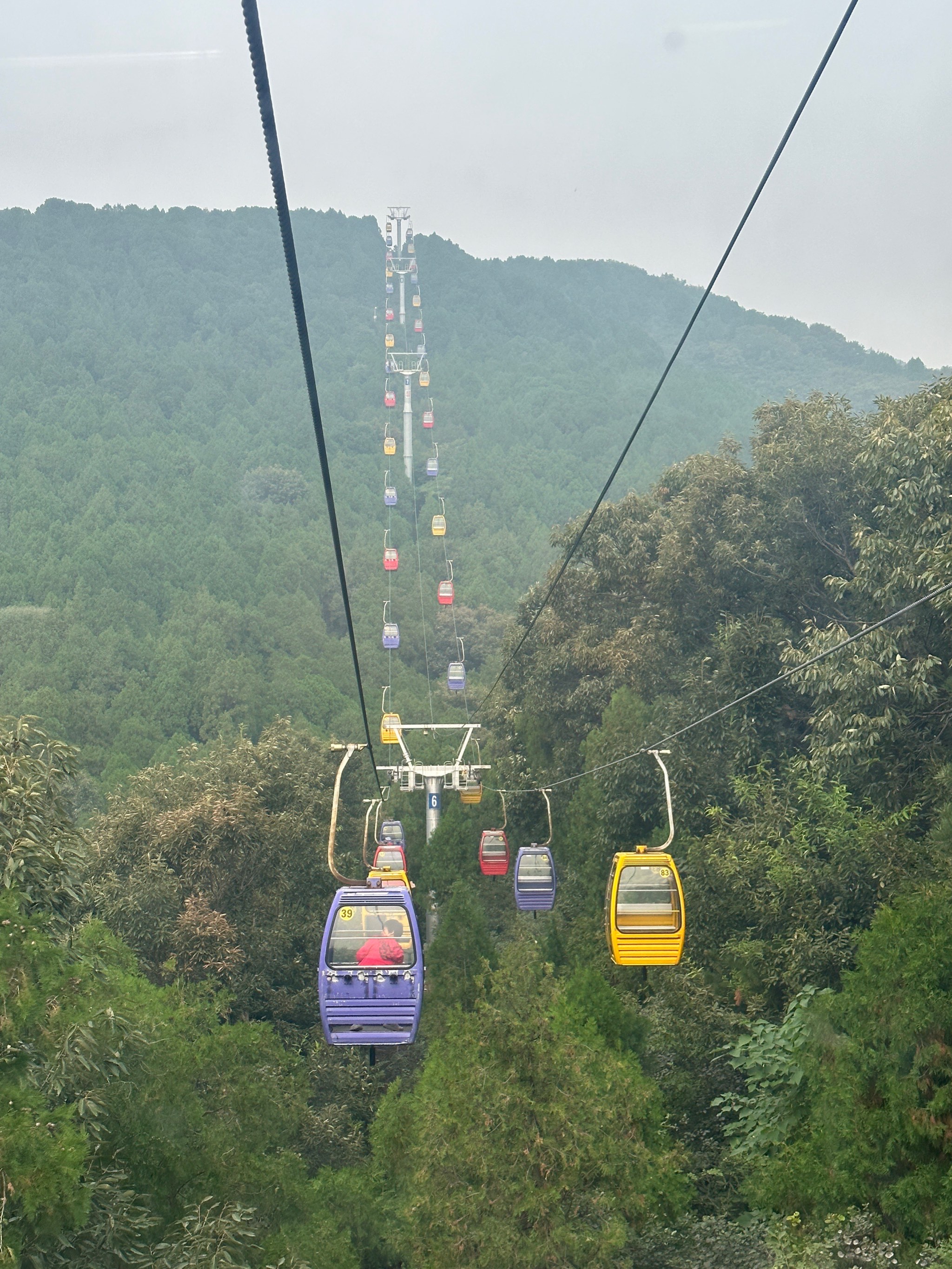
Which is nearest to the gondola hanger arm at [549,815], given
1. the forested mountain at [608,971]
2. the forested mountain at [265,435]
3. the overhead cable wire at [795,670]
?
the forested mountain at [608,971]

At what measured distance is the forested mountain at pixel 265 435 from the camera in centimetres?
8300

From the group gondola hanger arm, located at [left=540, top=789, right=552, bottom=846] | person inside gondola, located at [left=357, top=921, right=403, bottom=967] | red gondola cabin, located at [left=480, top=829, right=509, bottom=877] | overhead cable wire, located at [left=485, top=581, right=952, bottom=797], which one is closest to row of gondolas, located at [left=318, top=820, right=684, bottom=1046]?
person inside gondola, located at [left=357, top=921, right=403, bottom=967]

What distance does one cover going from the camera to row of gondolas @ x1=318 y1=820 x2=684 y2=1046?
1410 centimetres

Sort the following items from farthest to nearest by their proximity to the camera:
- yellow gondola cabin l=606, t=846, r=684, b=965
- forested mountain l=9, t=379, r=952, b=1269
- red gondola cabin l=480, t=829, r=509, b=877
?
red gondola cabin l=480, t=829, r=509, b=877, yellow gondola cabin l=606, t=846, r=684, b=965, forested mountain l=9, t=379, r=952, b=1269

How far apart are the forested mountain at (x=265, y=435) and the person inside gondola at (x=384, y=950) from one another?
2393cm

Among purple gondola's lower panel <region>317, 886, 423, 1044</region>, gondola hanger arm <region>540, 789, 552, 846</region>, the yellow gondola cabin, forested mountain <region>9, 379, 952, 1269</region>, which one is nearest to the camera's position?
forested mountain <region>9, 379, 952, 1269</region>

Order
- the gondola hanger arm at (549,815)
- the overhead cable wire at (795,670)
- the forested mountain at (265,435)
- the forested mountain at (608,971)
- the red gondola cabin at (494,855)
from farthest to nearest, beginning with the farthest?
the forested mountain at (265,435), the red gondola cabin at (494,855), the gondola hanger arm at (549,815), the forested mountain at (608,971), the overhead cable wire at (795,670)

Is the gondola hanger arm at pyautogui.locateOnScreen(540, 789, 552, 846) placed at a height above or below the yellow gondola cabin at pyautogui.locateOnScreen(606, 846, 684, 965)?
above

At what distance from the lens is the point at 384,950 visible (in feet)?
46.5

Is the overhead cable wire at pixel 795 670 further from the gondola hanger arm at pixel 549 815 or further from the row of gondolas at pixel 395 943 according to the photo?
the row of gondolas at pixel 395 943

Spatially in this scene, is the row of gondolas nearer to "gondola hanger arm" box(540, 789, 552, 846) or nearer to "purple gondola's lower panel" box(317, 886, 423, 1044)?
"purple gondola's lower panel" box(317, 886, 423, 1044)

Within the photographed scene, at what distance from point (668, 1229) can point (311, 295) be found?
157m

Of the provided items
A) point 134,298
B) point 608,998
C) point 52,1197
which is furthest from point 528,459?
point 52,1197

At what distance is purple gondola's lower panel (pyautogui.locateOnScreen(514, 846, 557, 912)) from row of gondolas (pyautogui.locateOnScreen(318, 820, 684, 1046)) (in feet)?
40.2
